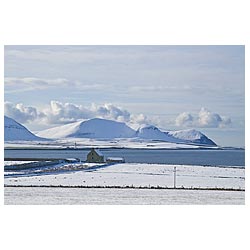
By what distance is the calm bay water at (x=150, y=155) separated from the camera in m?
8.59

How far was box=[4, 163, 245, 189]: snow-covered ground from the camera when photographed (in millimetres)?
8539

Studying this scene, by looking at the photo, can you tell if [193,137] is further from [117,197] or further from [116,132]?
[117,197]

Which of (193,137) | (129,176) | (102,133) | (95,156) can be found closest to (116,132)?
(102,133)

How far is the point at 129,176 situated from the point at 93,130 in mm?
599

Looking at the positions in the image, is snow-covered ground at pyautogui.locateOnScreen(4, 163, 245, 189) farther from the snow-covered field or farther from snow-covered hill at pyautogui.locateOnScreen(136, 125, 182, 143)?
snow-covered hill at pyautogui.locateOnScreen(136, 125, 182, 143)

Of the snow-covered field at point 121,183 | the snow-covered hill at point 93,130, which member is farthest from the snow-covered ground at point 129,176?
the snow-covered hill at point 93,130

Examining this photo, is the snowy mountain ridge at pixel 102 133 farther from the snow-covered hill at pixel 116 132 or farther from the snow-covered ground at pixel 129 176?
the snow-covered ground at pixel 129 176

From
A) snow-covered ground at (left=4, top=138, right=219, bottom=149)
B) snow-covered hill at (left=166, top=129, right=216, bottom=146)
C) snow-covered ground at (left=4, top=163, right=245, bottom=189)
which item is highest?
snow-covered hill at (left=166, top=129, right=216, bottom=146)

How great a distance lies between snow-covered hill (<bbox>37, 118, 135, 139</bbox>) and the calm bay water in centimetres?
16

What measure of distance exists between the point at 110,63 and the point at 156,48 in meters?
0.49

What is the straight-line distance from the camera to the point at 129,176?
8.59 metres

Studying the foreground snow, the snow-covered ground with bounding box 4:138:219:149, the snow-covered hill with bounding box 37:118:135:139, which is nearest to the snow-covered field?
the foreground snow

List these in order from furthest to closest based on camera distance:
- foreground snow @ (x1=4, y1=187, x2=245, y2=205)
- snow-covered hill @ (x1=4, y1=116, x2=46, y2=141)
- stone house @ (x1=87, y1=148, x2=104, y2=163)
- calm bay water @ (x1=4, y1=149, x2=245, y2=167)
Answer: stone house @ (x1=87, y1=148, x2=104, y2=163) < calm bay water @ (x1=4, y1=149, x2=245, y2=167) < snow-covered hill @ (x1=4, y1=116, x2=46, y2=141) < foreground snow @ (x1=4, y1=187, x2=245, y2=205)
